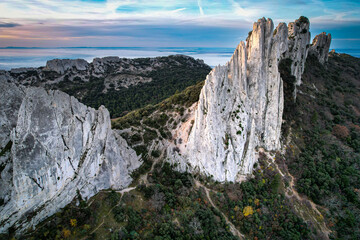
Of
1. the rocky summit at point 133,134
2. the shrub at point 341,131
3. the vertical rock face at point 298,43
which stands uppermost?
the vertical rock face at point 298,43

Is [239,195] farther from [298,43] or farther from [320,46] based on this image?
[320,46]

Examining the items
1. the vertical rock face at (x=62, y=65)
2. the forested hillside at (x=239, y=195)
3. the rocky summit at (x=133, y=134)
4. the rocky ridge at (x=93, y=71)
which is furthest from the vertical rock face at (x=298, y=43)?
the vertical rock face at (x=62, y=65)

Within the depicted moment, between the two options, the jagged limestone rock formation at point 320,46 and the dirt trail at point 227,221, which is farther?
the jagged limestone rock formation at point 320,46

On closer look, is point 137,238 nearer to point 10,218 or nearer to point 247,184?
point 10,218

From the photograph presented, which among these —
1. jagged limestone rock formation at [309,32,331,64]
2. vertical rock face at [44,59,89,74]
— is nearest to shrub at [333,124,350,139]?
jagged limestone rock formation at [309,32,331,64]

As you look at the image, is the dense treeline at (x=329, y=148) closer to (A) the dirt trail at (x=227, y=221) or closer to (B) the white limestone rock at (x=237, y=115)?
(B) the white limestone rock at (x=237, y=115)

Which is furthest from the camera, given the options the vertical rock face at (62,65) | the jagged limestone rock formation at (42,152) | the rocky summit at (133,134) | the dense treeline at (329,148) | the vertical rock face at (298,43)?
the vertical rock face at (62,65)

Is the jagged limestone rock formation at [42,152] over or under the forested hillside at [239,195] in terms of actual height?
over

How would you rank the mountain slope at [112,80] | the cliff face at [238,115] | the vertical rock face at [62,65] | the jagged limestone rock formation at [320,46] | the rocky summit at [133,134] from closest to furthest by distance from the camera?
the rocky summit at [133,134] → the cliff face at [238,115] → the jagged limestone rock formation at [320,46] → the mountain slope at [112,80] → the vertical rock face at [62,65]
